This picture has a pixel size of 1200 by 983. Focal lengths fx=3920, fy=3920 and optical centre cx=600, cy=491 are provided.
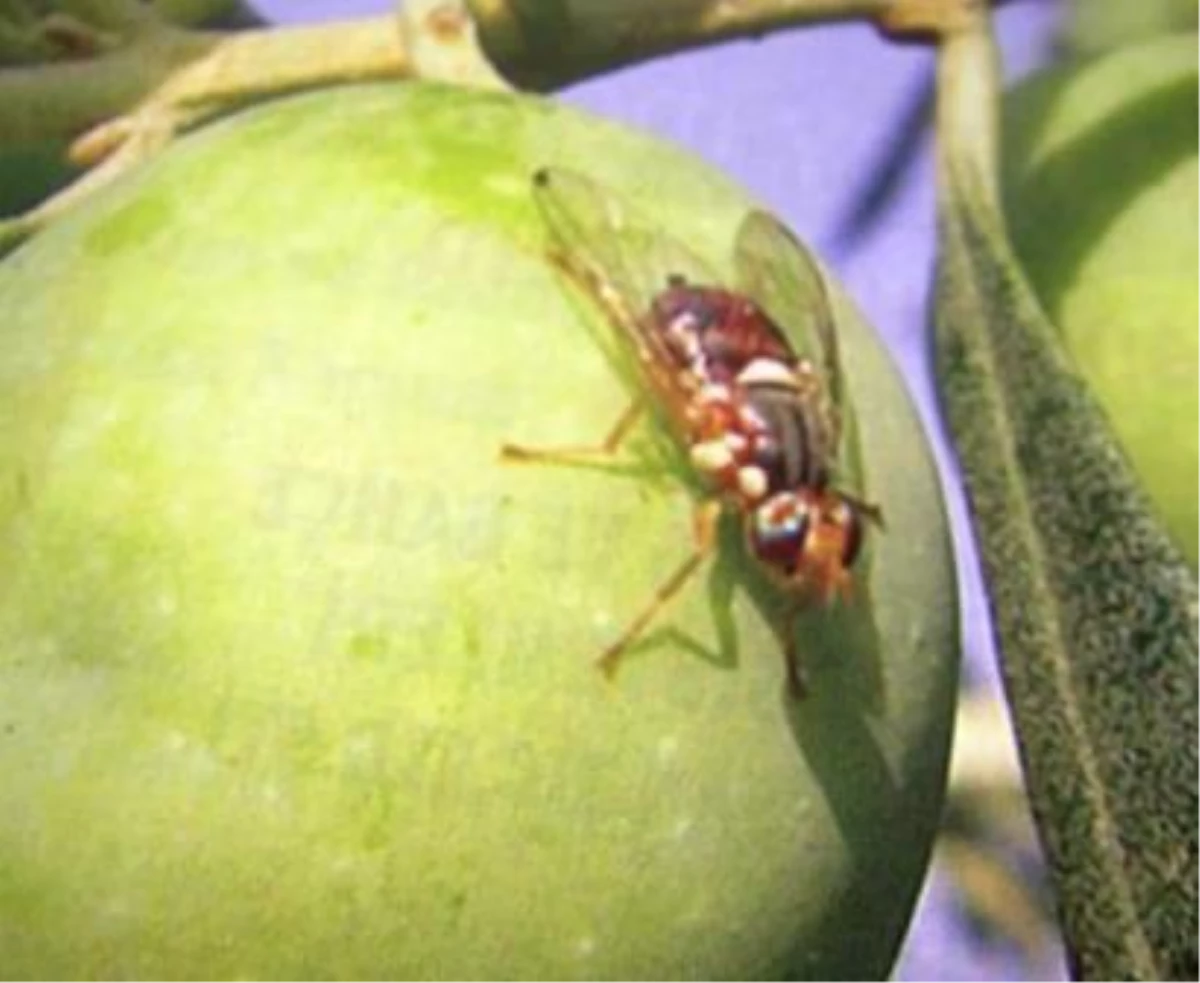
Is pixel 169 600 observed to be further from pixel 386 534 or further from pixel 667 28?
pixel 667 28

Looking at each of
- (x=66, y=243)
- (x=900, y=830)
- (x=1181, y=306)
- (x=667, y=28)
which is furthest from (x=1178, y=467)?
(x=66, y=243)

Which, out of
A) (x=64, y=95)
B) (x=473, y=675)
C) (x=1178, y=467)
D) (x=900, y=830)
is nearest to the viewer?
(x=473, y=675)

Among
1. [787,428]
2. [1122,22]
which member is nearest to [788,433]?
[787,428]

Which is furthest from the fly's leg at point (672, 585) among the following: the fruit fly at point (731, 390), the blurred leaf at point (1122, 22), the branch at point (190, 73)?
the blurred leaf at point (1122, 22)

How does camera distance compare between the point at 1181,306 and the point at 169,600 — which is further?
the point at 1181,306

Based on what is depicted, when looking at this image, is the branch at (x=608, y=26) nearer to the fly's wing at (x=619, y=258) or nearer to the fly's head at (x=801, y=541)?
the fly's wing at (x=619, y=258)

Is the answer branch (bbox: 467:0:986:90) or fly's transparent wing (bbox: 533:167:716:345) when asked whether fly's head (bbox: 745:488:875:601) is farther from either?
branch (bbox: 467:0:986:90)

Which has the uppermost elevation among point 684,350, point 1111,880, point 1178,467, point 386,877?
point 684,350
